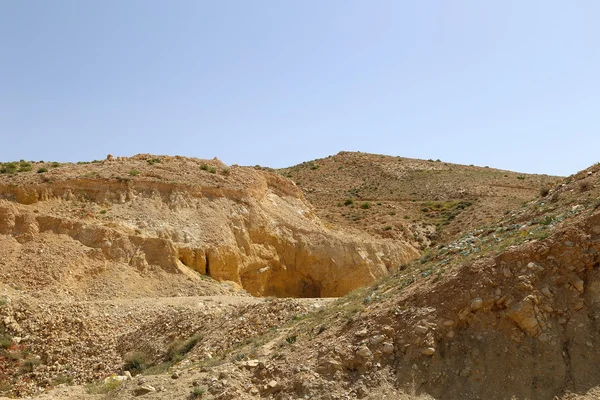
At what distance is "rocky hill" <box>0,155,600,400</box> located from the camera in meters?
8.60

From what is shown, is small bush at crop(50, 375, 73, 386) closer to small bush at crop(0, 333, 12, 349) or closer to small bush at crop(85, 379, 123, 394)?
small bush at crop(0, 333, 12, 349)

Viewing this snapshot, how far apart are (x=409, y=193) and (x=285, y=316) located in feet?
103

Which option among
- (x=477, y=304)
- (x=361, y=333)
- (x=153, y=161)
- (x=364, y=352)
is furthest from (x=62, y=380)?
(x=153, y=161)

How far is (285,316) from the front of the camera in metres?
12.9

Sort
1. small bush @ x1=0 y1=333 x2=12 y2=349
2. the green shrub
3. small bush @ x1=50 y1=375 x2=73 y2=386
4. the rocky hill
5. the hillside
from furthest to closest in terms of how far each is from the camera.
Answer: the hillside, small bush @ x1=0 y1=333 x2=12 y2=349, the green shrub, small bush @ x1=50 y1=375 x2=73 y2=386, the rocky hill

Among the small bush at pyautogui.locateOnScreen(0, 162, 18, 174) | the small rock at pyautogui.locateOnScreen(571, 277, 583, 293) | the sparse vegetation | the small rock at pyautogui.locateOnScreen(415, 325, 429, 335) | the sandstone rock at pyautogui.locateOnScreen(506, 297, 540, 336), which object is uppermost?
the sparse vegetation

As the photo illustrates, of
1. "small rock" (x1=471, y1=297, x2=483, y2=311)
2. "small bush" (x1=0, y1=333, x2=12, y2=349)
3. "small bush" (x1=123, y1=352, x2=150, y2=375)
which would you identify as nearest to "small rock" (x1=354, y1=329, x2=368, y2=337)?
"small rock" (x1=471, y1=297, x2=483, y2=311)

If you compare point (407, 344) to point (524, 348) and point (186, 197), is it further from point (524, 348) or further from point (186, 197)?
point (186, 197)

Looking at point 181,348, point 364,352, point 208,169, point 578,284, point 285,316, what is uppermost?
point 208,169

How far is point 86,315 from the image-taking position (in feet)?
49.4

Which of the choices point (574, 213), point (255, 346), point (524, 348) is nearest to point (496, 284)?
point (524, 348)

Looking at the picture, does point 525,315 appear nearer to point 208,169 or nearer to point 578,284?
point 578,284

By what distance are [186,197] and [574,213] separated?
15250 mm

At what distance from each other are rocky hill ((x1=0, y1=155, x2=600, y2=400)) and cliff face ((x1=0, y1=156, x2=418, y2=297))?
8cm
